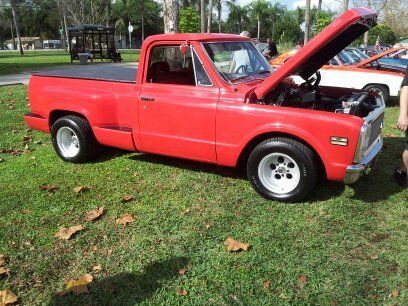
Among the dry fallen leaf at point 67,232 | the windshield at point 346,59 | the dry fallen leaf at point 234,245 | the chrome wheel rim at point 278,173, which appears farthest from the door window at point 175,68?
the windshield at point 346,59

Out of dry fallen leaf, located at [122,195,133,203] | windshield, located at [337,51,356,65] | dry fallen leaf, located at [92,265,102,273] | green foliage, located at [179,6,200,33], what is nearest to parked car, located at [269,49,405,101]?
windshield, located at [337,51,356,65]

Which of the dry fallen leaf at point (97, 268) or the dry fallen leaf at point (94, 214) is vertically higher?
the dry fallen leaf at point (94, 214)

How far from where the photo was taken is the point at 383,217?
13.8ft

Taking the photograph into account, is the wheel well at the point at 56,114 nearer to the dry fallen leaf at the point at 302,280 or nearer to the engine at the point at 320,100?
the engine at the point at 320,100

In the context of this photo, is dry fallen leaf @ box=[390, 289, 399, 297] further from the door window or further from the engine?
the door window

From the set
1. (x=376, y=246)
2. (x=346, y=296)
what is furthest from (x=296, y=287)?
(x=376, y=246)

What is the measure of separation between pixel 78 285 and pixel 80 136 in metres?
2.86

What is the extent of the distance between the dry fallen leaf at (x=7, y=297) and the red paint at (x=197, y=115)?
2499mm

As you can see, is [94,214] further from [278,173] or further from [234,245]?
[278,173]

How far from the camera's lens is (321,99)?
5.61m

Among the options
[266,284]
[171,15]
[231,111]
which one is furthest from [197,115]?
[171,15]

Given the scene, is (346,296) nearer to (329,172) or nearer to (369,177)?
(329,172)

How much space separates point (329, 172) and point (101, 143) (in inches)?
121

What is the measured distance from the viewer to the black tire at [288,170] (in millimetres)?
4293
